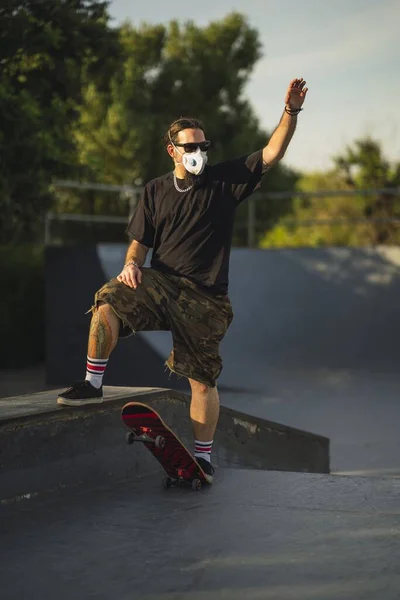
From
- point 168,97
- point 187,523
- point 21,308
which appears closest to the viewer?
point 187,523

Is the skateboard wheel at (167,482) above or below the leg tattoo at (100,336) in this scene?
below

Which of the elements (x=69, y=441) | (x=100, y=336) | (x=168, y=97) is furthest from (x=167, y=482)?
(x=168, y=97)

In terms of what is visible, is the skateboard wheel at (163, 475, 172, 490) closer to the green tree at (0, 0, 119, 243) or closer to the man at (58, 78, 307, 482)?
the man at (58, 78, 307, 482)

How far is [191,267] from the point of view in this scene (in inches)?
182

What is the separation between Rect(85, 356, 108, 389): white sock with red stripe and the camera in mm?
4543

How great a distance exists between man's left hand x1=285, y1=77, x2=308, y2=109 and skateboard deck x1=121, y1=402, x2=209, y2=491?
155 centimetres

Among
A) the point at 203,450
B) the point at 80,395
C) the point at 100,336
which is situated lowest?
the point at 203,450

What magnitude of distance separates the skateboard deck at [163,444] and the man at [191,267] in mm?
136

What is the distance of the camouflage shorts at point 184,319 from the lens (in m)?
4.56

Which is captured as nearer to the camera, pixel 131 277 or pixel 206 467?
pixel 131 277

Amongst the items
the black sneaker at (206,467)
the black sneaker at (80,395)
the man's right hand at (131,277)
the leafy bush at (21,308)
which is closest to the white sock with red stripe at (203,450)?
the black sneaker at (206,467)

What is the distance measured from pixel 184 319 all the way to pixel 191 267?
0.84 feet

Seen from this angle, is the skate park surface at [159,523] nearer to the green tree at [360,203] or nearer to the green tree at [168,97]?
the green tree at [360,203]

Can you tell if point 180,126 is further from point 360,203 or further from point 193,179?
point 360,203
